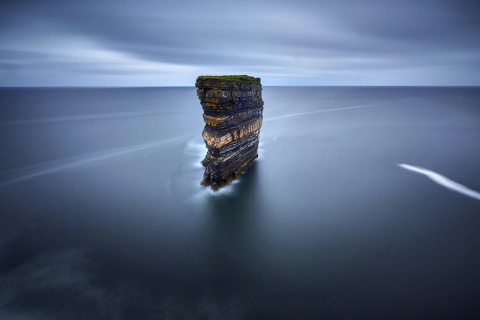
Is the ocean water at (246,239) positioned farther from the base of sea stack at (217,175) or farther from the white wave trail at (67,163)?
the base of sea stack at (217,175)

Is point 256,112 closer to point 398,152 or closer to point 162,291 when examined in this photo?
point 162,291

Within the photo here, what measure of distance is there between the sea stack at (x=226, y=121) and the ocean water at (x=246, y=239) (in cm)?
144

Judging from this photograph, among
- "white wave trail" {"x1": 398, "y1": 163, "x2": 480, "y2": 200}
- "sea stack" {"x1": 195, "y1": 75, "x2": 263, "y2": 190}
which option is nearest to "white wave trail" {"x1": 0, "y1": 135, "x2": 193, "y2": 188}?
"sea stack" {"x1": 195, "y1": 75, "x2": 263, "y2": 190}

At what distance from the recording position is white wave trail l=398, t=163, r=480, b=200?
14.7m

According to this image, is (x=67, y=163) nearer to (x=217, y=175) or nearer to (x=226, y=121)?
(x=217, y=175)

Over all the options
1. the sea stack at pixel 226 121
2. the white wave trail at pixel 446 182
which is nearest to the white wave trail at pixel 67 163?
the sea stack at pixel 226 121

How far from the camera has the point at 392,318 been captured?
7.43 metres

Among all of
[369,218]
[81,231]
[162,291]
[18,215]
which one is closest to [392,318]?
[369,218]

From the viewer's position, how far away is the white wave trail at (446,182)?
1467 centimetres

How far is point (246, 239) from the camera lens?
1160 centimetres

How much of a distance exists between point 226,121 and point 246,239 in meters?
7.27

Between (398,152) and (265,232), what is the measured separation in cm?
1998

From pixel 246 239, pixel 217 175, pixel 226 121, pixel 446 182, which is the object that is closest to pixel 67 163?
pixel 217 175

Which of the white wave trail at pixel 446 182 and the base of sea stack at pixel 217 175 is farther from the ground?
the base of sea stack at pixel 217 175
